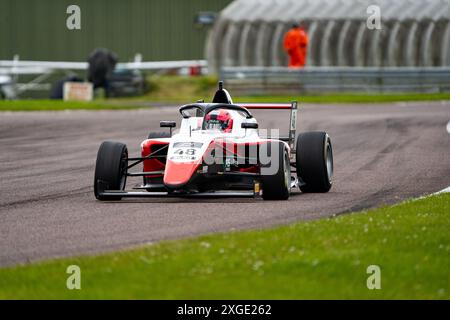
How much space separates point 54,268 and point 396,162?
1002 cm

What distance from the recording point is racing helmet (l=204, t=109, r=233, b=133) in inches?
535

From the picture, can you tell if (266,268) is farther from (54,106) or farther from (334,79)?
(334,79)

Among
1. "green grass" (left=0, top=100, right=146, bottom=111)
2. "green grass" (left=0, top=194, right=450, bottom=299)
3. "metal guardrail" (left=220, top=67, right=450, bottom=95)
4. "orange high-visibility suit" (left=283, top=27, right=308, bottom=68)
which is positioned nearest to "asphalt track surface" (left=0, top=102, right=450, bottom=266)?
"green grass" (left=0, top=194, right=450, bottom=299)

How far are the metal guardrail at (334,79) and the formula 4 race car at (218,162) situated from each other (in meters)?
23.7

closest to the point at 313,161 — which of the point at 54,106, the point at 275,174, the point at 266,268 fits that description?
the point at 275,174

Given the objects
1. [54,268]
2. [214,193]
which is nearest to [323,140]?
[214,193]

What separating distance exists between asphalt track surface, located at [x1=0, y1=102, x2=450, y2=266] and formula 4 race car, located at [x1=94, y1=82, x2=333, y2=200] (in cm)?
17

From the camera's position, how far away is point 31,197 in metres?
13.6

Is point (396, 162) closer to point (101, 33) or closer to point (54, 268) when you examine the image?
point (54, 268)

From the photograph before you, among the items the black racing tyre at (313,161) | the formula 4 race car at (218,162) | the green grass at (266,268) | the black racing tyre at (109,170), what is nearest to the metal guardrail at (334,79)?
the formula 4 race car at (218,162)

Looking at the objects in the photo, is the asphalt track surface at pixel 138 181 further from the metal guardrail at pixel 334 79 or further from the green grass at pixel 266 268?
the metal guardrail at pixel 334 79

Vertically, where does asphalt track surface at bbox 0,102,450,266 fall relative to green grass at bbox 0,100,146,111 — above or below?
above

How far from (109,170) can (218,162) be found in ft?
3.95

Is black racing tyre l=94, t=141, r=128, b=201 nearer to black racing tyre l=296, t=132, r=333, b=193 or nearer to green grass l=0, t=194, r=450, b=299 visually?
black racing tyre l=296, t=132, r=333, b=193
